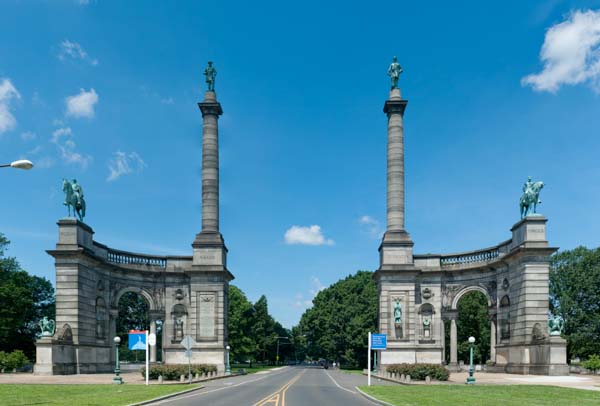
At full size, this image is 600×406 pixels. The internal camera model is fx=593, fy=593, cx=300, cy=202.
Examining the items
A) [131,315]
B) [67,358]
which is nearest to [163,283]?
[67,358]

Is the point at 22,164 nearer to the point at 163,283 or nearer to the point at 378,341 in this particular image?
the point at 378,341

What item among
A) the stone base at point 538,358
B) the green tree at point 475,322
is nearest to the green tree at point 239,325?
the green tree at point 475,322

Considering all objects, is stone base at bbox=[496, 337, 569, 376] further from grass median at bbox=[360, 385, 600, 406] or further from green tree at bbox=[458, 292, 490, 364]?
green tree at bbox=[458, 292, 490, 364]

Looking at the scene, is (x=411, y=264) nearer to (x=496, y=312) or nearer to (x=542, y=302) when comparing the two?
(x=496, y=312)

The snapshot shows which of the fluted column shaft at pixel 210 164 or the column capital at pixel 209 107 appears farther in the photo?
the column capital at pixel 209 107

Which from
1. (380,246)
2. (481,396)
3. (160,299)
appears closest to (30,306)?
(160,299)

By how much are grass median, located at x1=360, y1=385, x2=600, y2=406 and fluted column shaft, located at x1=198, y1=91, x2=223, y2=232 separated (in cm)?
3180

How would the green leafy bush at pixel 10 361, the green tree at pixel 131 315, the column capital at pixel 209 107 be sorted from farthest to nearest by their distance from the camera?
the green tree at pixel 131 315
the column capital at pixel 209 107
the green leafy bush at pixel 10 361

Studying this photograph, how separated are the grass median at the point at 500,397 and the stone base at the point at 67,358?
86.6 feet

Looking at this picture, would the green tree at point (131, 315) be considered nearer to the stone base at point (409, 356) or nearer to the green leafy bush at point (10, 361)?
the green leafy bush at point (10, 361)

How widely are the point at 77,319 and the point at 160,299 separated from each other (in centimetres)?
1102

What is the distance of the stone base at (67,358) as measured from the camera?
4334 cm

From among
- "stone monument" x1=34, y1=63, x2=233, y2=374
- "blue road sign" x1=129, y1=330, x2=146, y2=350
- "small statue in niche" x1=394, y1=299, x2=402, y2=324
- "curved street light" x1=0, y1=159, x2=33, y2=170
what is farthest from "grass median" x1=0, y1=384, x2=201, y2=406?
"small statue in niche" x1=394, y1=299, x2=402, y2=324

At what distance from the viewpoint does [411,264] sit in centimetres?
5519
